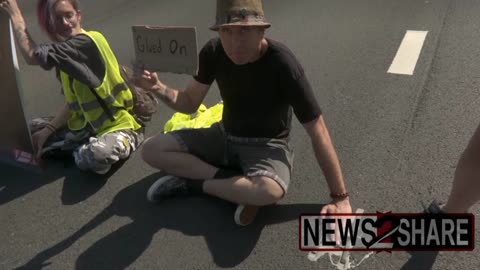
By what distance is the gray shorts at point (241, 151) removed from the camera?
2.60 m

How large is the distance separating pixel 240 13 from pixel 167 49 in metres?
0.42

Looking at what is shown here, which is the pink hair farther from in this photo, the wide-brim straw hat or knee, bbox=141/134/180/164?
the wide-brim straw hat

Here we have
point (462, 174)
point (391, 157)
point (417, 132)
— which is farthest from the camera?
point (417, 132)

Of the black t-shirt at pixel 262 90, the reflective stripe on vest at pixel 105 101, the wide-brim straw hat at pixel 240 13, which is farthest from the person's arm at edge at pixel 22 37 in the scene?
the wide-brim straw hat at pixel 240 13

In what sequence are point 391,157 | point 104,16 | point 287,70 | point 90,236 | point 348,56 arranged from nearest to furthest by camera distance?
point 287,70, point 90,236, point 391,157, point 348,56, point 104,16

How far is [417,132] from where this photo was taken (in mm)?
3307

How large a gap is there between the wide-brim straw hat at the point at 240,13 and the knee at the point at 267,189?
2.92 feet

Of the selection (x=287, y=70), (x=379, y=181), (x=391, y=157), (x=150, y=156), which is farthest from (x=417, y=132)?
(x=150, y=156)

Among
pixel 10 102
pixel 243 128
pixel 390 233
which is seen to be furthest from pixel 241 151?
pixel 10 102

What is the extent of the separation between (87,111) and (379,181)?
213 cm

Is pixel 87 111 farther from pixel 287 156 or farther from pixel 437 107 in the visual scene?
pixel 437 107

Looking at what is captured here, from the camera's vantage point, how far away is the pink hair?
273cm

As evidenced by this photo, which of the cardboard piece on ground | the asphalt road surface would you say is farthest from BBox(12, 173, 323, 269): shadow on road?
the cardboard piece on ground

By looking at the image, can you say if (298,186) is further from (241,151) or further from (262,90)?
(262,90)
